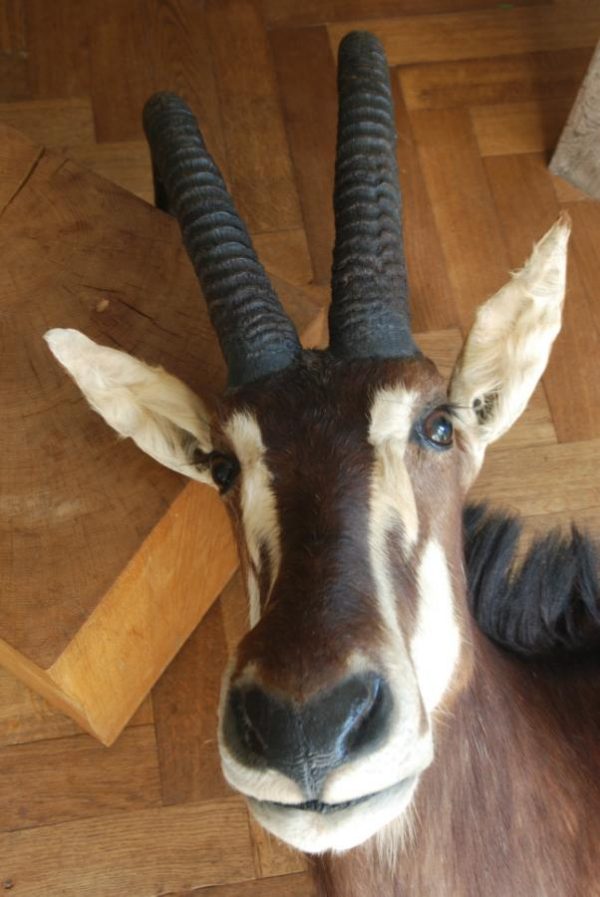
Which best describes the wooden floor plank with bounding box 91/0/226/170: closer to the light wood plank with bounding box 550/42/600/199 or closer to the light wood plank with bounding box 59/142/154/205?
the light wood plank with bounding box 59/142/154/205

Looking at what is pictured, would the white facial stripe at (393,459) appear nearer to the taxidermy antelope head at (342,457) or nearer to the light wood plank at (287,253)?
the taxidermy antelope head at (342,457)

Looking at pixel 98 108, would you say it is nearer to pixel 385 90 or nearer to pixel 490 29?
pixel 490 29

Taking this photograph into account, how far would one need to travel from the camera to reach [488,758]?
6.82 ft

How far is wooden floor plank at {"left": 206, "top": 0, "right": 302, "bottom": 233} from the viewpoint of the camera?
4.18 meters

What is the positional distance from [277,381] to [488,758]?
937 mm

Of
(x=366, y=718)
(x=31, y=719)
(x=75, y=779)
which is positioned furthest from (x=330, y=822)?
(x=31, y=719)

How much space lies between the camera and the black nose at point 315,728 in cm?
154

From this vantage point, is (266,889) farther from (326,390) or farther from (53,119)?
(53,119)

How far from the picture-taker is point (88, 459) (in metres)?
2.59

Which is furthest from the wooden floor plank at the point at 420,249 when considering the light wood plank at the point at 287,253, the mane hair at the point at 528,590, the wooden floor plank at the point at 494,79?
the mane hair at the point at 528,590

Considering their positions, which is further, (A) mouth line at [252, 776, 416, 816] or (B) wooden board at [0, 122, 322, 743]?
(B) wooden board at [0, 122, 322, 743]

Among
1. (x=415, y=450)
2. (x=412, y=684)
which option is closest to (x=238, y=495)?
(x=415, y=450)

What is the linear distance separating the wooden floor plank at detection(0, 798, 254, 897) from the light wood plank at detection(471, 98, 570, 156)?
9.85ft

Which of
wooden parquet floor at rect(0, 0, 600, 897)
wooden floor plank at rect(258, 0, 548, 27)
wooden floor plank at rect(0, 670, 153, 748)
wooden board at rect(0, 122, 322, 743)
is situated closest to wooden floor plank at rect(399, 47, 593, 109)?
wooden parquet floor at rect(0, 0, 600, 897)
